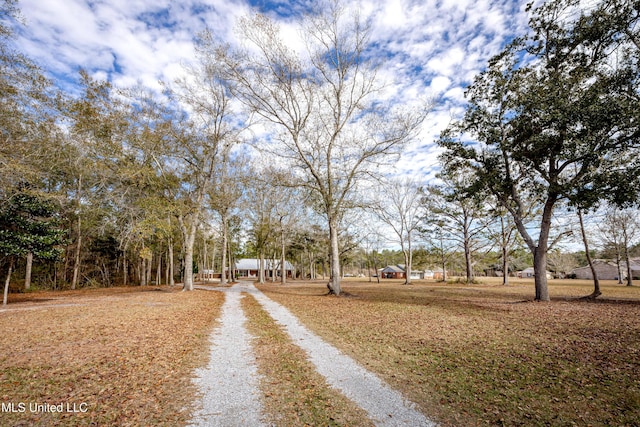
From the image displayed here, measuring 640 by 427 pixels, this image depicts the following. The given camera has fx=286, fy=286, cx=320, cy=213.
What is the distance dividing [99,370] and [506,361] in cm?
777

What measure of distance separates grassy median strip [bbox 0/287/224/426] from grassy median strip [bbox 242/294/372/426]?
117 centimetres

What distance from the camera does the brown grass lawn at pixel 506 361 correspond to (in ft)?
12.5

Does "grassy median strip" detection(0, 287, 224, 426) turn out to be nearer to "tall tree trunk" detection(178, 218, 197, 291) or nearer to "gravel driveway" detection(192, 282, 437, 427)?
"gravel driveway" detection(192, 282, 437, 427)

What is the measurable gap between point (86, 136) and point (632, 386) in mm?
21166

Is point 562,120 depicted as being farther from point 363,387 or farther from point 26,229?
point 26,229

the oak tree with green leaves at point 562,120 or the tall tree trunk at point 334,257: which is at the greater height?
the oak tree with green leaves at point 562,120

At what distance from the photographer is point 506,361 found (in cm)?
570

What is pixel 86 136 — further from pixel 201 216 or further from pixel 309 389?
pixel 309 389

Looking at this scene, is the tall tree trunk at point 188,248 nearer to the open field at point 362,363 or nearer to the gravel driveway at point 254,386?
the open field at point 362,363

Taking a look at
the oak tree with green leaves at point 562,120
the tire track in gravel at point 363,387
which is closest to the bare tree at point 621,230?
the oak tree with green leaves at point 562,120

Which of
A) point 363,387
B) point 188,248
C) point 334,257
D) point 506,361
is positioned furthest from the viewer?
point 188,248

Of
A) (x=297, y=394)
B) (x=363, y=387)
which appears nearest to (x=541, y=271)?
(x=363, y=387)

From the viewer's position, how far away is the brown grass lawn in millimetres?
3820

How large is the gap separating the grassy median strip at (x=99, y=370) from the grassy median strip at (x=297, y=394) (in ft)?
3.85
